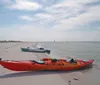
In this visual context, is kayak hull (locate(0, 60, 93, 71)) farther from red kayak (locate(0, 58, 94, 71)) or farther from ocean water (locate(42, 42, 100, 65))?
ocean water (locate(42, 42, 100, 65))

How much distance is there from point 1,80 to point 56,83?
144 inches

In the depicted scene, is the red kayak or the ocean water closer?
the red kayak

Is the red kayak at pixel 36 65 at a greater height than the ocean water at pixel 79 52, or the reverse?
the red kayak at pixel 36 65

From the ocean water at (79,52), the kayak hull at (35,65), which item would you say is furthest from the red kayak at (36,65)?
the ocean water at (79,52)

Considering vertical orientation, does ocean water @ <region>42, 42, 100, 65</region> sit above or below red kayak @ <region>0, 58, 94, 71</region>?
below

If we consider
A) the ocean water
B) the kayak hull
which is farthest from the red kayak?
the ocean water

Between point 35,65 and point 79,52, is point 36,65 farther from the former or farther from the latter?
point 79,52

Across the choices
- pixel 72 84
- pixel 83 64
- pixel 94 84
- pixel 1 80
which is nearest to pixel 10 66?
pixel 1 80

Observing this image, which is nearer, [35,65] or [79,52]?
[35,65]

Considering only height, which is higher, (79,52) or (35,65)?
(35,65)

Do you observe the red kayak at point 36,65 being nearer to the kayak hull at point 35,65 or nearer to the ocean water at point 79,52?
the kayak hull at point 35,65

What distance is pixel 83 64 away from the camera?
16750 mm

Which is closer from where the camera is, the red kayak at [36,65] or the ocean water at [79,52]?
the red kayak at [36,65]

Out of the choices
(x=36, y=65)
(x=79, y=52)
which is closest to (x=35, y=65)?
(x=36, y=65)
